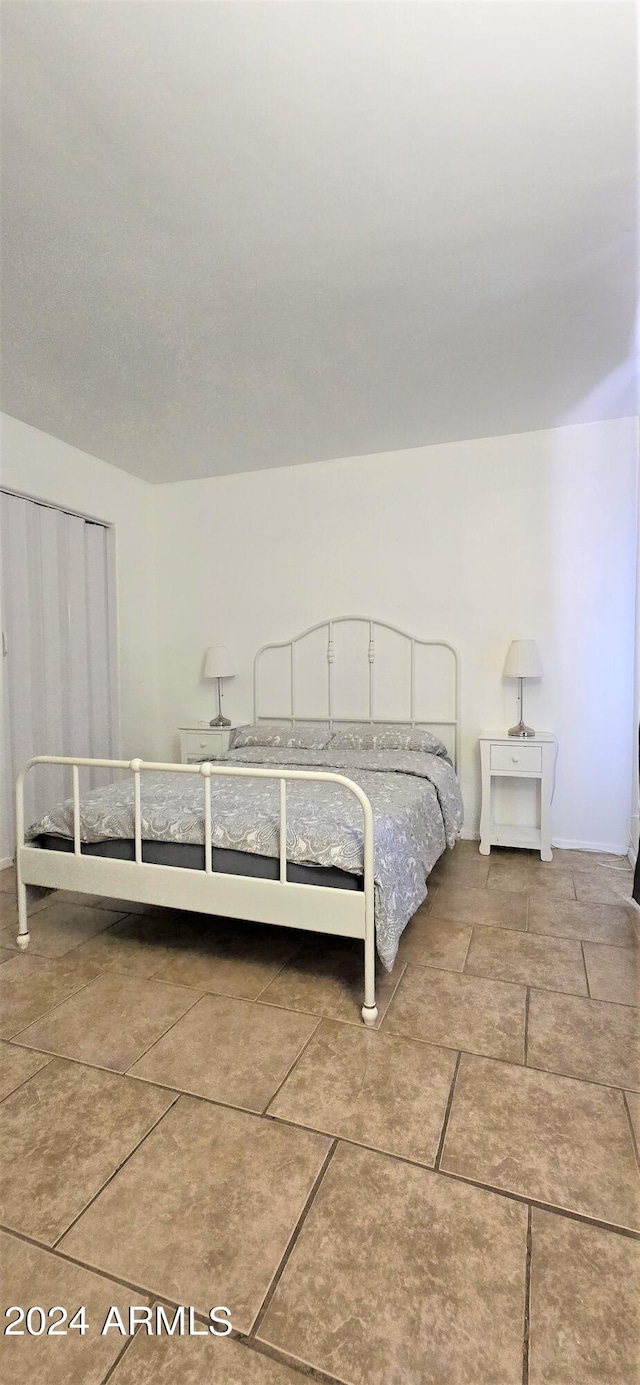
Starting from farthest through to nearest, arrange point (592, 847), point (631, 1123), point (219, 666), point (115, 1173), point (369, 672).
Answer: point (219, 666)
point (369, 672)
point (592, 847)
point (631, 1123)
point (115, 1173)

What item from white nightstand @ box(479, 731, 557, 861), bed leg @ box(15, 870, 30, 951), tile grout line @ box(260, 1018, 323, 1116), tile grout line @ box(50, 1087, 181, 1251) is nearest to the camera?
tile grout line @ box(50, 1087, 181, 1251)

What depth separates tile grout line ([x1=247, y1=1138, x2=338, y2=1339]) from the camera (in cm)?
97

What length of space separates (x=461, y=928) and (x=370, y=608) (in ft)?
6.76

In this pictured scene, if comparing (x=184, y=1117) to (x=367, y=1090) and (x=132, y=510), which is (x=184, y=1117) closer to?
(x=367, y=1090)

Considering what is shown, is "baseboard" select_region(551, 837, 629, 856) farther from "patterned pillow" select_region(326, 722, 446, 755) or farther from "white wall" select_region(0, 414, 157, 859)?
"white wall" select_region(0, 414, 157, 859)

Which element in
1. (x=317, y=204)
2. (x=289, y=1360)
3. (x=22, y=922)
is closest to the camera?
(x=289, y=1360)

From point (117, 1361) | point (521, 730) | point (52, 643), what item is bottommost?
point (117, 1361)

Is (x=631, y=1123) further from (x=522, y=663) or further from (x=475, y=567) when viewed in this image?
(x=475, y=567)

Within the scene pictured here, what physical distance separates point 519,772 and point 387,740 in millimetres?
734

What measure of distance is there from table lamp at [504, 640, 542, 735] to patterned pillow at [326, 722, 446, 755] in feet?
1.57

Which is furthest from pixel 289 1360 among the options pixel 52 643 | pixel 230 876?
pixel 52 643

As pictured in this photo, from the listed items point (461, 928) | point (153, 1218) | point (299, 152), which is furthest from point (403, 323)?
point (153, 1218)

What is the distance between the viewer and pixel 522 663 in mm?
3238

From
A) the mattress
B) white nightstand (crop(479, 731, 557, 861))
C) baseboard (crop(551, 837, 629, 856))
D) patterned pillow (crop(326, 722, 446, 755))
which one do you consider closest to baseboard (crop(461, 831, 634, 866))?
baseboard (crop(551, 837, 629, 856))
